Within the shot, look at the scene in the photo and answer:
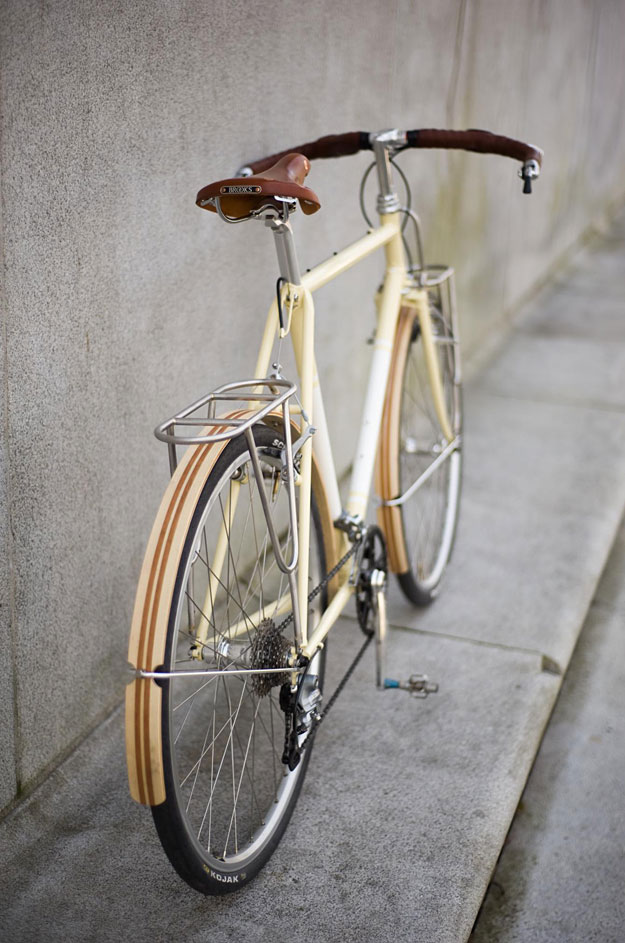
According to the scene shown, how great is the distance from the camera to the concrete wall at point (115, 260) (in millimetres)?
1918

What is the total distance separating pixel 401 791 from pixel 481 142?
60.9 inches

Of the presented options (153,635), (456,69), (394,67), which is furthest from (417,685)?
(456,69)

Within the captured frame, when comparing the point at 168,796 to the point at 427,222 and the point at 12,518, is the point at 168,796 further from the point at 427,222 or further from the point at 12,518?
the point at 427,222

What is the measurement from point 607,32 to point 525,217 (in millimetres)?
2280

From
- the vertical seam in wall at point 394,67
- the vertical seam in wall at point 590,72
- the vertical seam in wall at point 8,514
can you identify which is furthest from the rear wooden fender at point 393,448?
the vertical seam in wall at point 590,72

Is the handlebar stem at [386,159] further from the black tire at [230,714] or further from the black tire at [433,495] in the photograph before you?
the black tire at [230,714]

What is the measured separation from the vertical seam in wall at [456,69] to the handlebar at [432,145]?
2.05 metres

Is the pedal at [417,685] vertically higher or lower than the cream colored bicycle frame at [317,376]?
lower

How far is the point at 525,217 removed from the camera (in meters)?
6.21

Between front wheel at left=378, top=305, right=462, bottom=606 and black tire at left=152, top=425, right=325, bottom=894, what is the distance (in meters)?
0.38

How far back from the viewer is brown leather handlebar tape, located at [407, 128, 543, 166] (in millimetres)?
2381

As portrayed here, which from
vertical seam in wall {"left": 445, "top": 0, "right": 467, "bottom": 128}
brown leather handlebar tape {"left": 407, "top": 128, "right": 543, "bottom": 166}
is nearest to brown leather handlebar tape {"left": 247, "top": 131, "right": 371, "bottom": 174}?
brown leather handlebar tape {"left": 407, "top": 128, "right": 543, "bottom": 166}

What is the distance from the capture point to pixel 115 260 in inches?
85.9

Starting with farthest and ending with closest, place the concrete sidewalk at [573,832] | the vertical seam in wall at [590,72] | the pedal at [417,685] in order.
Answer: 1. the vertical seam in wall at [590,72]
2. the pedal at [417,685]
3. the concrete sidewalk at [573,832]
